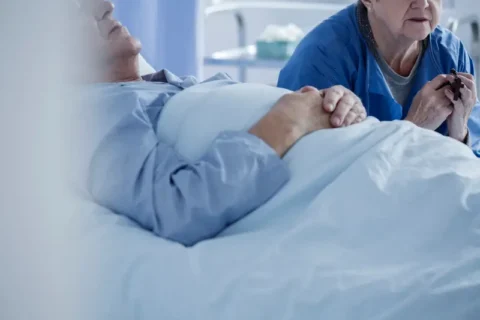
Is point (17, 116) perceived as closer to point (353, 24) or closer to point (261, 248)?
point (261, 248)

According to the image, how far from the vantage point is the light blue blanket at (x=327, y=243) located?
0.89 meters

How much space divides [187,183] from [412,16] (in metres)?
1.00

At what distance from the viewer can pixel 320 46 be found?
6.27 feet

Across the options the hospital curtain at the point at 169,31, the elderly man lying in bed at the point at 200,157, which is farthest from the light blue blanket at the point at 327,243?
the hospital curtain at the point at 169,31

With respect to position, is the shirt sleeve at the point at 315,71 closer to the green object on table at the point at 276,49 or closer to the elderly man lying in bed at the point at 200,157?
the elderly man lying in bed at the point at 200,157

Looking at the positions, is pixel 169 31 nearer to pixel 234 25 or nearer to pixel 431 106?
pixel 431 106

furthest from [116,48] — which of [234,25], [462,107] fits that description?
[234,25]

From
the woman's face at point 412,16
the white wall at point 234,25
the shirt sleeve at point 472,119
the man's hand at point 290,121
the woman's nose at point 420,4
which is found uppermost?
the woman's nose at point 420,4

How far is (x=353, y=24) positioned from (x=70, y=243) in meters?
1.71

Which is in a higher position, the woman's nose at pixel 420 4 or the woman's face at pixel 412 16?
the woman's nose at pixel 420 4

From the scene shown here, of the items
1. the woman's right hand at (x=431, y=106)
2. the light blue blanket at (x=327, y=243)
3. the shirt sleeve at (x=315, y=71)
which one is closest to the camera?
the light blue blanket at (x=327, y=243)

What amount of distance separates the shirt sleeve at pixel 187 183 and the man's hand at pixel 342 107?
17cm

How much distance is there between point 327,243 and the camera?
1.05 metres

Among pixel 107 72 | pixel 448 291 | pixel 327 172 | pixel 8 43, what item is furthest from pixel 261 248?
pixel 8 43
